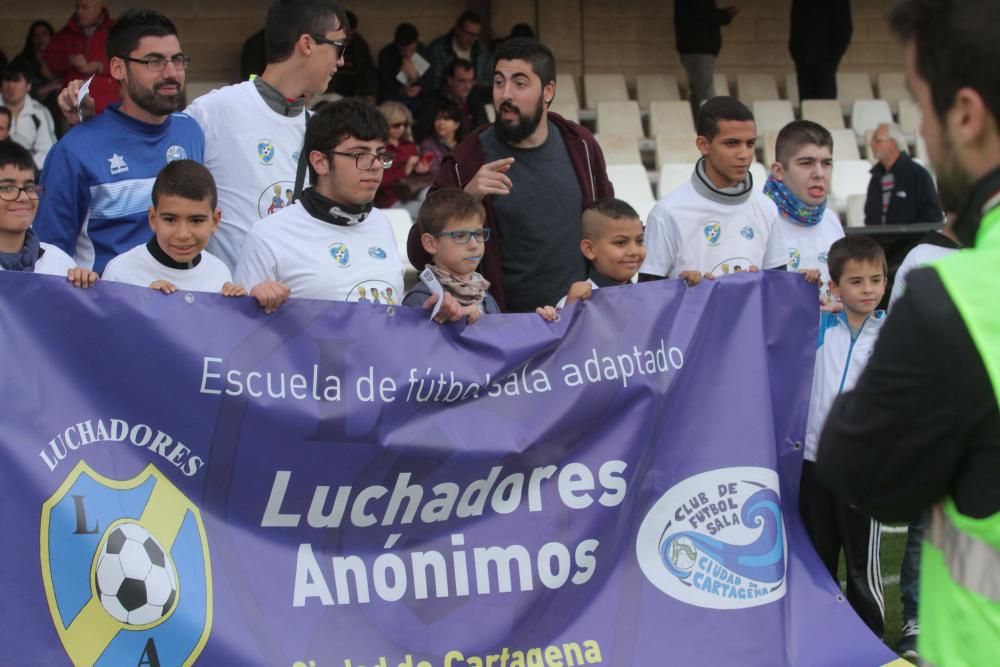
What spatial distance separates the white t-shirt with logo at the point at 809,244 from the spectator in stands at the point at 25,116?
6.65 m

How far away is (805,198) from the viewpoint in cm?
577

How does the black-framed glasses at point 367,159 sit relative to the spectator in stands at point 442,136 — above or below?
below

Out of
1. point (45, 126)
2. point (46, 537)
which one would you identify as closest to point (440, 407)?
point (46, 537)

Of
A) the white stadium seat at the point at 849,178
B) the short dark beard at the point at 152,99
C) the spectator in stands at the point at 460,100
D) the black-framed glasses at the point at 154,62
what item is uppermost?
the spectator in stands at the point at 460,100

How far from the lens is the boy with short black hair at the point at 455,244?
4660 mm

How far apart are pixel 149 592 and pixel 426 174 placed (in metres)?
6.96

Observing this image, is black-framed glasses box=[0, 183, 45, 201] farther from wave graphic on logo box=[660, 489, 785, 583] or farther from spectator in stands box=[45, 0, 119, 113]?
spectator in stands box=[45, 0, 119, 113]

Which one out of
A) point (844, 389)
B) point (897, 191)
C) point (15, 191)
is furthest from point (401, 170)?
point (15, 191)

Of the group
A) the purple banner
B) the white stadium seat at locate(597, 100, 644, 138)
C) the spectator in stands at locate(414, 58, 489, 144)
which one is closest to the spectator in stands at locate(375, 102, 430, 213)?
the spectator in stands at locate(414, 58, 489, 144)

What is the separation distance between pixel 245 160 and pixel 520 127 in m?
1.06

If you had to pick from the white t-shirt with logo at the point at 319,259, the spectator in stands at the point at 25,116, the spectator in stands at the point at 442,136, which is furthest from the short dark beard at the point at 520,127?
the spectator in stands at the point at 25,116

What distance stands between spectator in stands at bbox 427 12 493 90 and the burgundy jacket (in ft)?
23.1

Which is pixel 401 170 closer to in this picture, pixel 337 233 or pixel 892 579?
pixel 892 579

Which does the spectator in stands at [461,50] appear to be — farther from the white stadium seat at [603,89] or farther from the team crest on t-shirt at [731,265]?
the team crest on t-shirt at [731,265]
